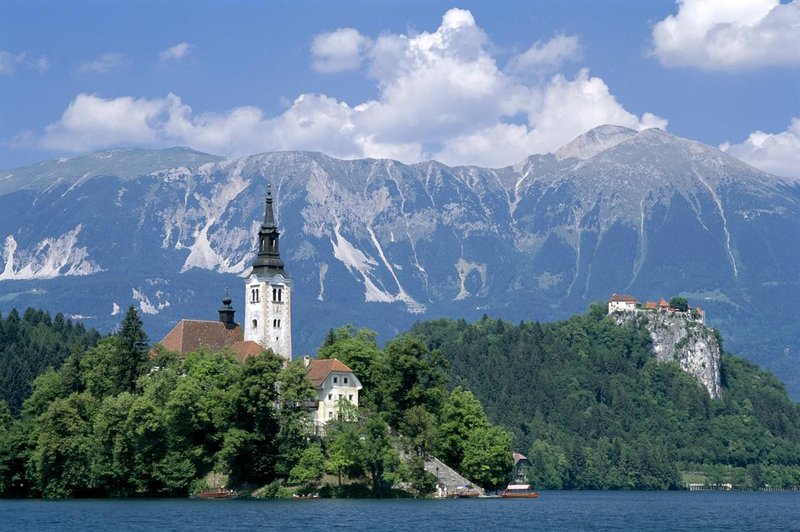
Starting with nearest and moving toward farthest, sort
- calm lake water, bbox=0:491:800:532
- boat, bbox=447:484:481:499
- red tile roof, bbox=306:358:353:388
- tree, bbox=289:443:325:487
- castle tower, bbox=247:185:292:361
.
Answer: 1. calm lake water, bbox=0:491:800:532
2. tree, bbox=289:443:325:487
3. boat, bbox=447:484:481:499
4. red tile roof, bbox=306:358:353:388
5. castle tower, bbox=247:185:292:361

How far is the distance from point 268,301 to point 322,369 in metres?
16.5

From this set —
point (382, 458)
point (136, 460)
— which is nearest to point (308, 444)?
point (382, 458)

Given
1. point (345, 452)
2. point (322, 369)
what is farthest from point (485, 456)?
point (345, 452)

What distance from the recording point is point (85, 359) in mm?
132000

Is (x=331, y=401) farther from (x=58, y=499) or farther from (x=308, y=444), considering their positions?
(x=58, y=499)

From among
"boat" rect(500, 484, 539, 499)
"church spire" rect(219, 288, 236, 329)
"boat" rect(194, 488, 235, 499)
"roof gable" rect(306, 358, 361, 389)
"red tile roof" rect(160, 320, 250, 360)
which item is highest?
"church spire" rect(219, 288, 236, 329)

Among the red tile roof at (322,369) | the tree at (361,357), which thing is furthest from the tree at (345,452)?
the tree at (361,357)

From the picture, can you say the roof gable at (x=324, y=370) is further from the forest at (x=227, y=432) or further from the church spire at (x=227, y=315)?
the church spire at (x=227, y=315)

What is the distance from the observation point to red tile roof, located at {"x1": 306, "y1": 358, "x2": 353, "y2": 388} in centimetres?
12738

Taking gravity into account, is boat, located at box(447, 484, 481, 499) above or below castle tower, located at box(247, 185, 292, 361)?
below

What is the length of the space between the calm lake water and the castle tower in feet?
90.4

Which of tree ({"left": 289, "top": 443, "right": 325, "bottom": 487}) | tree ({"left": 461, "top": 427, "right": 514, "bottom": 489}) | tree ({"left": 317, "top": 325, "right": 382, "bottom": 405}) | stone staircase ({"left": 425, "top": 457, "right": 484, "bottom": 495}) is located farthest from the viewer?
tree ({"left": 317, "top": 325, "right": 382, "bottom": 405})

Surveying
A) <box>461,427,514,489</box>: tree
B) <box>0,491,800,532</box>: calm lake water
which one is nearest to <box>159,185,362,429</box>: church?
<box>461,427,514,489</box>: tree

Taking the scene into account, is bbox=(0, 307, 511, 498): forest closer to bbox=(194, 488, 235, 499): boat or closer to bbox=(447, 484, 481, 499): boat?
bbox=(194, 488, 235, 499): boat
